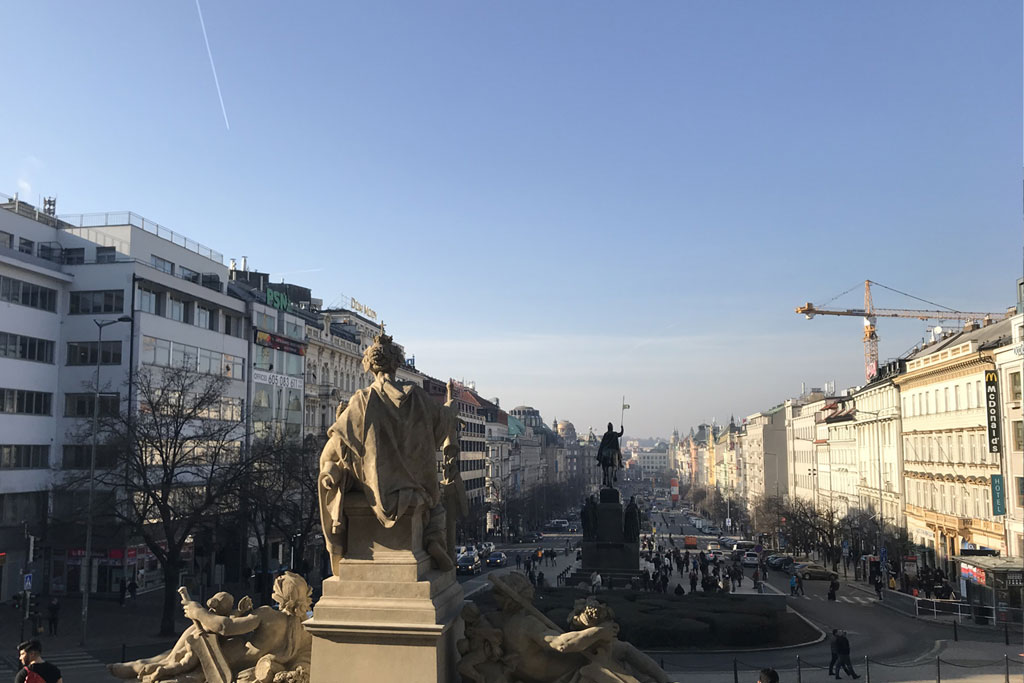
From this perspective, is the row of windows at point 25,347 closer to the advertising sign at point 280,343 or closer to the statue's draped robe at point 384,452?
the advertising sign at point 280,343

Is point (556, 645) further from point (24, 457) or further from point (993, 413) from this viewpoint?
point (993, 413)

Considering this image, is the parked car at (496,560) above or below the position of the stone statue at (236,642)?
below

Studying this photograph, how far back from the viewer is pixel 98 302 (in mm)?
44000

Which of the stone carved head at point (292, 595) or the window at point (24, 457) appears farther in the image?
the window at point (24, 457)

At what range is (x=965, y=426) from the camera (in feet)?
160

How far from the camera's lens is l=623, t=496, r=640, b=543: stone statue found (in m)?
35.1

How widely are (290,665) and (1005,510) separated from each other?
146 feet

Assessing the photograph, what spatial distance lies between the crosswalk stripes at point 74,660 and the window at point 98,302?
21.2 metres

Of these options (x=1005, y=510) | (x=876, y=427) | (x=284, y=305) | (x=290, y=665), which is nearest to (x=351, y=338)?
(x=284, y=305)

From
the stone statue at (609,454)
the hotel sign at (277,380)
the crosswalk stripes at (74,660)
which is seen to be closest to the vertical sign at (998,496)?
the stone statue at (609,454)

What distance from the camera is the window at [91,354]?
43.5 metres

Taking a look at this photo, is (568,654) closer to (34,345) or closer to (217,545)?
(217,545)

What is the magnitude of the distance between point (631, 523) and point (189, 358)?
92.2 ft

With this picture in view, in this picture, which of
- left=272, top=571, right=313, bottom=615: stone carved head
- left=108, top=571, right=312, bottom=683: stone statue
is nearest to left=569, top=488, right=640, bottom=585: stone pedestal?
left=272, top=571, right=313, bottom=615: stone carved head
